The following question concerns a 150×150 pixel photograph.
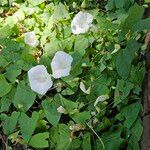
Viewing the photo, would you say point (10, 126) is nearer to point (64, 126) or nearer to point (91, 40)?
point (64, 126)

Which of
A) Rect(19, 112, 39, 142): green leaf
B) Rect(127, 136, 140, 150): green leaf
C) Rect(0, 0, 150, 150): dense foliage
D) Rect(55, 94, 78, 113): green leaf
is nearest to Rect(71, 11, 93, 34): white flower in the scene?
Rect(0, 0, 150, 150): dense foliage

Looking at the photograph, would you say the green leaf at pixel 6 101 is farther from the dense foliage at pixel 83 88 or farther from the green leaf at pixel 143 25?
the green leaf at pixel 143 25

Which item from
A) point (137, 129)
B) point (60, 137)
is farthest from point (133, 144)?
point (60, 137)

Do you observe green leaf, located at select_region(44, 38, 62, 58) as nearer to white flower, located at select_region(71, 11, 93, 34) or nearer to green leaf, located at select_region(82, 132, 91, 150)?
white flower, located at select_region(71, 11, 93, 34)

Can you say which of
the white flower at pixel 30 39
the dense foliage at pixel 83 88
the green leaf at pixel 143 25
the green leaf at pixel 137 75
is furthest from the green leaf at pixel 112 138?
the white flower at pixel 30 39

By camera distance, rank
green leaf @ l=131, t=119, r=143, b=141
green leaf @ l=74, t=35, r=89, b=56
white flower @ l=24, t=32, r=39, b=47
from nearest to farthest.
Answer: green leaf @ l=131, t=119, r=143, b=141, green leaf @ l=74, t=35, r=89, b=56, white flower @ l=24, t=32, r=39, b=47

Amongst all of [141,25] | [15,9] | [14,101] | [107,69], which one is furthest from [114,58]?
[15,9]
